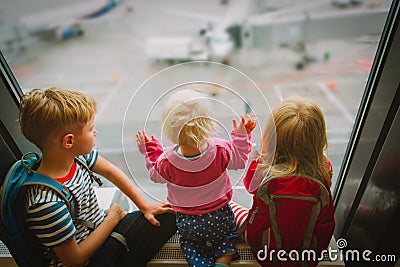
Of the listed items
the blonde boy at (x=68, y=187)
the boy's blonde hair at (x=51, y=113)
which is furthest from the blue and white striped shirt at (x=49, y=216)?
the boy's blonde hair at (x=51, y=113)

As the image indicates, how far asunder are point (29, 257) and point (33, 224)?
11 cm

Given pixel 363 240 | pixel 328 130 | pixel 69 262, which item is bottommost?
pixel 363 240

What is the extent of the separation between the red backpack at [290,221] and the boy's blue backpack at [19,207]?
53 cm

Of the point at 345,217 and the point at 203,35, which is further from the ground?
the point at 203,35

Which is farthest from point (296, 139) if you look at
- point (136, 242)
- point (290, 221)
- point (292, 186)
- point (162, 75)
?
point (136, 242)

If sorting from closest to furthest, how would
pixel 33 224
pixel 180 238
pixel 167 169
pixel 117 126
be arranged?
pixel 33 224
pixel 167 169
pixel 180 238
pixel 117 126

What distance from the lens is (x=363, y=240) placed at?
4.03 ft

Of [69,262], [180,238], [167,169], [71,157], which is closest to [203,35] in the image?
[167,169]

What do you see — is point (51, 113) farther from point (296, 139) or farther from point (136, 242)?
point (296, 139)

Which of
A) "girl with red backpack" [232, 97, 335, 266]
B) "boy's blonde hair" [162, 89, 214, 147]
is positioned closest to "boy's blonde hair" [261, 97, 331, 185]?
"girl with red backpack" [232, 97, 335, 266]

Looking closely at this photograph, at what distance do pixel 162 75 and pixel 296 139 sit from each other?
1.31 ft

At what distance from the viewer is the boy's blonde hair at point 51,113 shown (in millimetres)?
953

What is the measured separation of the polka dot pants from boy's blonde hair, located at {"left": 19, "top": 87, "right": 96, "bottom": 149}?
0.44 meters

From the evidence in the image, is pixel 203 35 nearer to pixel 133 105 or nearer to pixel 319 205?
pixel 133 105
